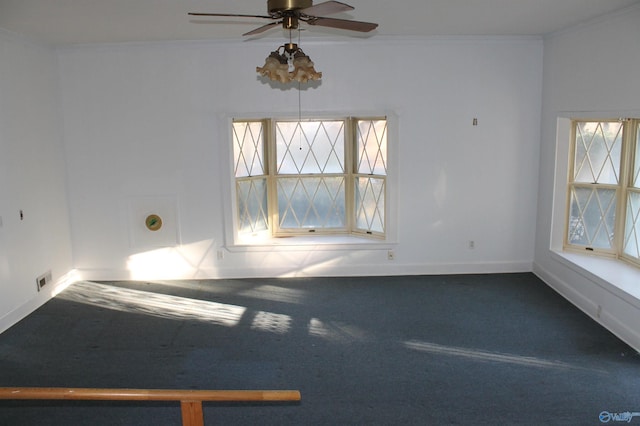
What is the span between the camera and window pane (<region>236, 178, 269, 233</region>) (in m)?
6.91

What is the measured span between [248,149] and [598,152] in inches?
155

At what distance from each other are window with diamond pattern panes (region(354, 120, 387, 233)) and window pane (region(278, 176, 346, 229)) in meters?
0.23

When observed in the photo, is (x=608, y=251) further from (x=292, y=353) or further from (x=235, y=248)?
(x=235, y=248)

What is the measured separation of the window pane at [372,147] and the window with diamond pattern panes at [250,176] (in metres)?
1.23

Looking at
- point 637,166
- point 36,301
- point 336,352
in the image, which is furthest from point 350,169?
point 36,301

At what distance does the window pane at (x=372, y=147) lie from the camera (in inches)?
267

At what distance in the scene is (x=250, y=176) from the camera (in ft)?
22.7

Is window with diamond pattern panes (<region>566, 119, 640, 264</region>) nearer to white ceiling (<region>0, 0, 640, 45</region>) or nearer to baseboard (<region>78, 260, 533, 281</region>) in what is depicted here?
baseboard (<region>78, 260, 533, 281</region>)

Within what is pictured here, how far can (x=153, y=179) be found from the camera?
669cm

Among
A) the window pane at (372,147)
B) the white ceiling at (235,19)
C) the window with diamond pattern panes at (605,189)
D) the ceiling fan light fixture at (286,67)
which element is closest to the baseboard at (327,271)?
the window with diamond pattern panes at (605,189)

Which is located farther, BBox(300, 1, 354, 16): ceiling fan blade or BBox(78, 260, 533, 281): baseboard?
BBox(78, 260, 533, 281): baseboard

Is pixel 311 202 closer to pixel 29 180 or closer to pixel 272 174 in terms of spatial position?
pixel 272 174

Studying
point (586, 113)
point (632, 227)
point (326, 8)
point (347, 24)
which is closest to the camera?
point (326, 8)

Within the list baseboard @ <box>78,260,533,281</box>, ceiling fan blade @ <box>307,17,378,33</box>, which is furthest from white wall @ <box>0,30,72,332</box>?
ceiling fan blade @ <box>307,17,378,33</box>
